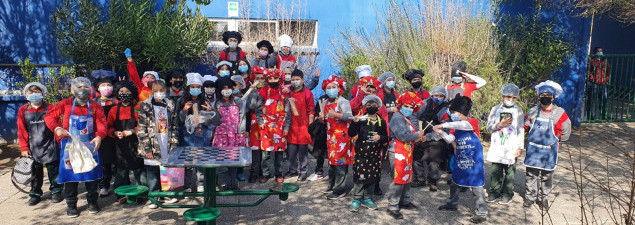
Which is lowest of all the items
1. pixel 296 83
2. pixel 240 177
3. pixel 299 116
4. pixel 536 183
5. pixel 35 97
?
pixel 240 177

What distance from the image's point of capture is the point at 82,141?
526 cm

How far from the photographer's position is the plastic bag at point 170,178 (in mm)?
5383

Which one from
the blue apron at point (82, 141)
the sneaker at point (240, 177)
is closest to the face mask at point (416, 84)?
the sneaker at point (240, 177)

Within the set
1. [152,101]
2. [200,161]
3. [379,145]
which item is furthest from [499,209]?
[152,101]

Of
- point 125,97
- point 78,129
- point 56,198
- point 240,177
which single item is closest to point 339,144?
point 240,177

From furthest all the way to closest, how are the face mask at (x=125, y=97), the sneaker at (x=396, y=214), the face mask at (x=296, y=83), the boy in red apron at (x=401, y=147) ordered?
the face mask at (x=296, y=83) < the face mask at (x=125, y=97) < the sneaker at (x=396, y=214) < the boy in red apron at (x=401, y=147)

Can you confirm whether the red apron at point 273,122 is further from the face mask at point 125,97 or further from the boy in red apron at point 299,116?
the face mask at point 125,97

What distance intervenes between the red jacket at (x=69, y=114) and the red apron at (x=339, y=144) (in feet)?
8.68

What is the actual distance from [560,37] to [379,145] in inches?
263

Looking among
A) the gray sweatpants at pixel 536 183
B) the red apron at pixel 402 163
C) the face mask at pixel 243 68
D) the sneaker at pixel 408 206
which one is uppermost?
the face mask at pixel 243 68

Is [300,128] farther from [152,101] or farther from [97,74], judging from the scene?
[97,74]

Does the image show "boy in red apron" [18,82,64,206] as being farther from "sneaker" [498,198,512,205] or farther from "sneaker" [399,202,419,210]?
"sneaker" [498,198,512,205]

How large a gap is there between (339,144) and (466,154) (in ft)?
4.93

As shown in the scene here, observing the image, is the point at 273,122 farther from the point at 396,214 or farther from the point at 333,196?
the point at 396,214
